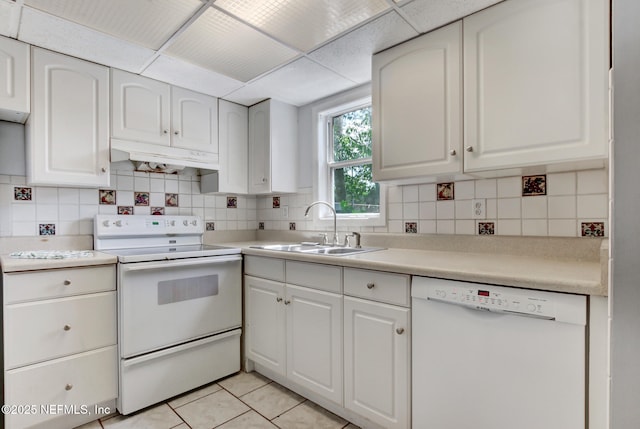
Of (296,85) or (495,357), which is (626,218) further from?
(296,85)

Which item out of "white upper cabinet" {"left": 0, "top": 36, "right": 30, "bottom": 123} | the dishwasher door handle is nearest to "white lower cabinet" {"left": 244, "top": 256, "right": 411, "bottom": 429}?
the dishwasher door handle

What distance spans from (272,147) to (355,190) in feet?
2.48

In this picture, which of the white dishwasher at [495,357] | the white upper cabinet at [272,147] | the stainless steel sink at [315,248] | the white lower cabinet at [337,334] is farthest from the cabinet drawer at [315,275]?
the white upper cabinet at [272,147]

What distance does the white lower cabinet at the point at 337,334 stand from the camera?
1.44 m

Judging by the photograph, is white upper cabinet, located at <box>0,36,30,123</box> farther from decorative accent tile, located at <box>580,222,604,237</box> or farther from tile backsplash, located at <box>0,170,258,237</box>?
decorative accent tile, located at <box>580,222,604,237</box>

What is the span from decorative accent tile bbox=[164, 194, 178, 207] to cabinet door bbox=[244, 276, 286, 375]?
895 millimetres

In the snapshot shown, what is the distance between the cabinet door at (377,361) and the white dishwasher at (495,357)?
6cm

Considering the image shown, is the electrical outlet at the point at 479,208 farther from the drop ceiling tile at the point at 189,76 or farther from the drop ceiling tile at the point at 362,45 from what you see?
the drop ceiling tile at the point at 189,76

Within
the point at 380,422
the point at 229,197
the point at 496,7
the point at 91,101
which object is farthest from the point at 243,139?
the point at 380,422

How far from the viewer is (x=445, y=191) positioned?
1956 mm

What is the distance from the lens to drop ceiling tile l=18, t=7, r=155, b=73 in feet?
5.22

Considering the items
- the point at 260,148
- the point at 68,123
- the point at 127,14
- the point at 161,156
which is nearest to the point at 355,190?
the point at 260,148

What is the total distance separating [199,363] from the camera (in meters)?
2.05

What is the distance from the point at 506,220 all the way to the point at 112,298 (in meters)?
2.17
